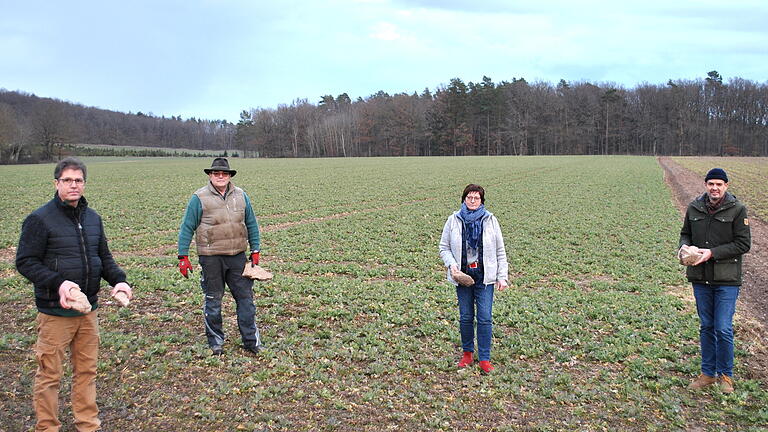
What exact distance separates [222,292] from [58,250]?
105 inches

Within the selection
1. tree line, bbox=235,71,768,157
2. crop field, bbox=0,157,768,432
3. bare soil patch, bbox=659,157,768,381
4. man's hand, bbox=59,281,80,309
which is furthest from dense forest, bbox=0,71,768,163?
man's hand, bbox=59,281,80,309

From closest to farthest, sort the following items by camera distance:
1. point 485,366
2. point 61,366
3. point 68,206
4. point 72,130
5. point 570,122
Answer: point 68,206 < point 61,366 < point 485,366 < point 72,130 < point 570,122

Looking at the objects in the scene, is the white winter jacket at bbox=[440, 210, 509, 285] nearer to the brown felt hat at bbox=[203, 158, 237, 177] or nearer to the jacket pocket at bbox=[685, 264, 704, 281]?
the jacket pocket at bbox=[685, 264, 704, 281]

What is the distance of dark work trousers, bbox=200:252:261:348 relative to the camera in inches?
282

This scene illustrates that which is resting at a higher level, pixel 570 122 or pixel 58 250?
pixel 570 122

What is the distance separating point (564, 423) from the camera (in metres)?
5.96

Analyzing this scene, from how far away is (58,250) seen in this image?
193 inches

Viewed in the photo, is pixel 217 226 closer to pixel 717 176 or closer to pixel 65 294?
pixel 65 294

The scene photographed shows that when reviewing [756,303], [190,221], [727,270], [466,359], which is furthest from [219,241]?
[756,303]

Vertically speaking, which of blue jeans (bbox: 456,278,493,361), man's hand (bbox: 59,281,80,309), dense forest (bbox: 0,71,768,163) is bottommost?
blue jeans (bbox: 456,278,493,361)

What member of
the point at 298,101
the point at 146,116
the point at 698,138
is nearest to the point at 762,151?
the point at 698,138

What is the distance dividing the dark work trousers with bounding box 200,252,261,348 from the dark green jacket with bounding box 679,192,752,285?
5.96 meters

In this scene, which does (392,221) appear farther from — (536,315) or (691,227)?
(691,227)

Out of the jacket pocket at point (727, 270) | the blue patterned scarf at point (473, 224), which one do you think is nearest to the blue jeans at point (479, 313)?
the blue patterned scarf at point (473, 224)
